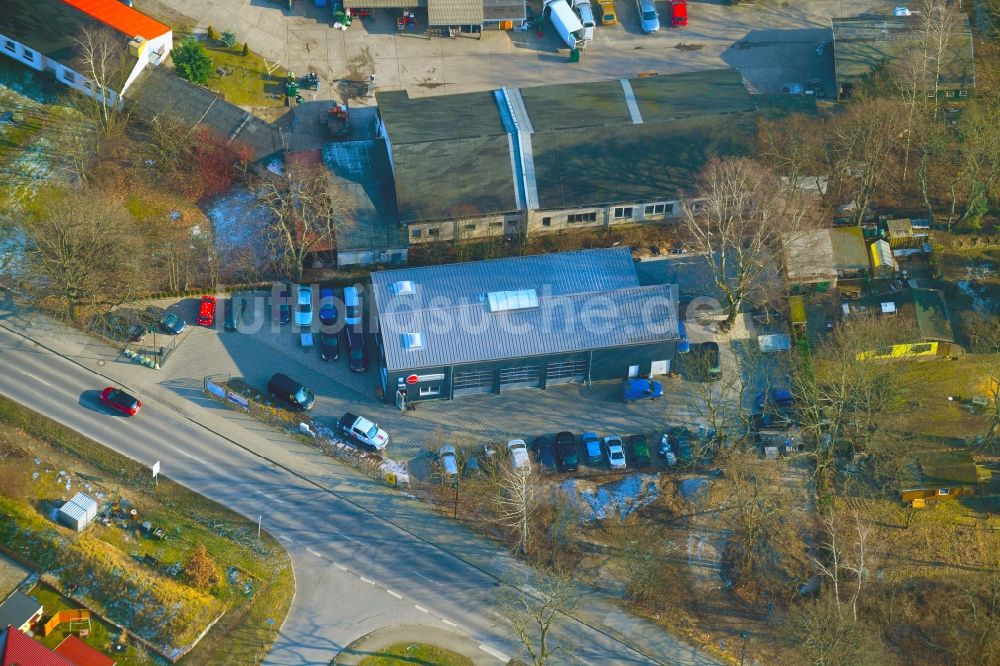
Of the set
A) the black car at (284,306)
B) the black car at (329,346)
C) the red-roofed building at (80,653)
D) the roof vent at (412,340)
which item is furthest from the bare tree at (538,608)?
the black car at (284,306)

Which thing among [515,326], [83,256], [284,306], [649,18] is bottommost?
[515,326]

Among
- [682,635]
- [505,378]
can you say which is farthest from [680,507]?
[505,378]

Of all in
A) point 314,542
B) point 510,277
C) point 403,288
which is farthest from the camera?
point 510,277

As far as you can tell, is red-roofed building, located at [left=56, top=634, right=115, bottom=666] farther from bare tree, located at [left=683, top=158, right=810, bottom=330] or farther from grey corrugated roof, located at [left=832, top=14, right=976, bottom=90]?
grey corrugated roof, located at [left=832, top=14, right=976, bottom=90]

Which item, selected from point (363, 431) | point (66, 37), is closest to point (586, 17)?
point (66, 37)

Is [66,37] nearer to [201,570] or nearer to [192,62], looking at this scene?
[192,62]
